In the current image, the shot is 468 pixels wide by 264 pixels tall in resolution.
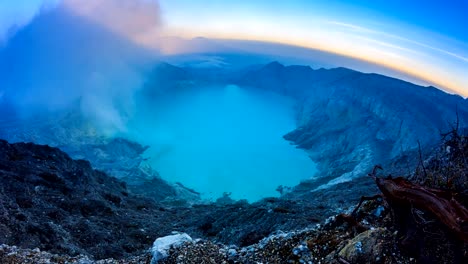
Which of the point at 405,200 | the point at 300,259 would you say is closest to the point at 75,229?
the point at 300,259

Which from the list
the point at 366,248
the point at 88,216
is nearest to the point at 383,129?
the point at 88,216

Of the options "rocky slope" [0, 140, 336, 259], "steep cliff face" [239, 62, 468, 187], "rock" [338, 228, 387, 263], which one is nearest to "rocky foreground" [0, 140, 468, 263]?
"rock" [338, 228, 387, 263]

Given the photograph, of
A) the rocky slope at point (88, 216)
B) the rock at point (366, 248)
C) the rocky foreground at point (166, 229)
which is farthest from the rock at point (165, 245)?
the rocky slope at point (88, 216)

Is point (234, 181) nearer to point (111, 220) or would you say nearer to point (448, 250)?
point (111, 220)

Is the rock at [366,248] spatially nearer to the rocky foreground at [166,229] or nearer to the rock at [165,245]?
the rocky foreground at [166,229]

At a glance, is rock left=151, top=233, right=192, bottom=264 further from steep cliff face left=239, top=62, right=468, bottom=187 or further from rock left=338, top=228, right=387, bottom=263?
steep cliff face left=239, top=62, right=468, bottom=187

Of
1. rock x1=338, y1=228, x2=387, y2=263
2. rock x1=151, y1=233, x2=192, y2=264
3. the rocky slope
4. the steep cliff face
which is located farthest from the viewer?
the steep cliff face

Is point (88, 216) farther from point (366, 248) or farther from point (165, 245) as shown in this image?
point (366, 248)
